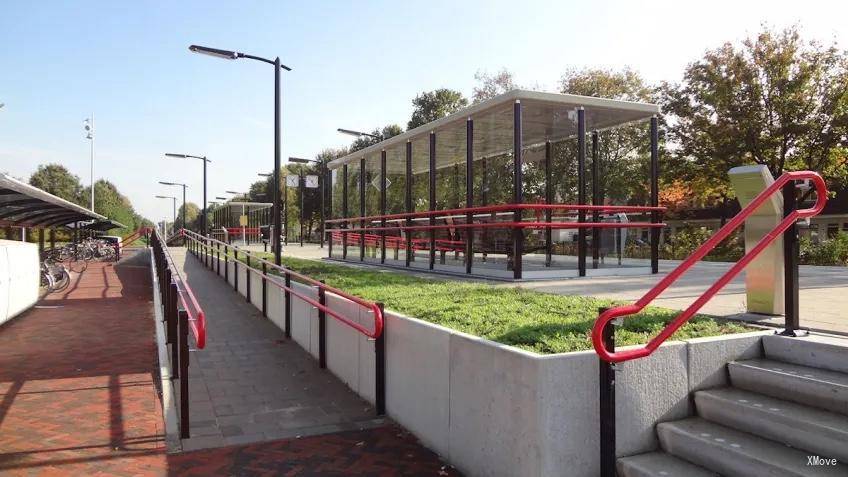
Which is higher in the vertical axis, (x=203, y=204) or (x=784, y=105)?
(x=784, y=105)

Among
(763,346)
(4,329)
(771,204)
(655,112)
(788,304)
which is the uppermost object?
(655,112)

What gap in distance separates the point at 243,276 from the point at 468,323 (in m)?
10.7

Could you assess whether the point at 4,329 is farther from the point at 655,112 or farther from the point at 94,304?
the point at 655,112

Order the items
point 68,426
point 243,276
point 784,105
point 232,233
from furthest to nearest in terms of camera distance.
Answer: point 232,233 < point 784,105 < point 243,276 < point 68,426

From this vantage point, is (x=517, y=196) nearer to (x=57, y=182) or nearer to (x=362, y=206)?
(x=362, y=206)

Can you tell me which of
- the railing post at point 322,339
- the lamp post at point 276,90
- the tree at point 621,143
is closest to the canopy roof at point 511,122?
the lamp post at point 276,90

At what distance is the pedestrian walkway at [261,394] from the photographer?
5.30 metres

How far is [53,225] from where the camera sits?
21844mm

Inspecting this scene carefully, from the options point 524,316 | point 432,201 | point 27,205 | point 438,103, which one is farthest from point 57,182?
point 524,316

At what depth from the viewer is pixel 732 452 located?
319 centimetres

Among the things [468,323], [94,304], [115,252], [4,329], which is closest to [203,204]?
[115,252]

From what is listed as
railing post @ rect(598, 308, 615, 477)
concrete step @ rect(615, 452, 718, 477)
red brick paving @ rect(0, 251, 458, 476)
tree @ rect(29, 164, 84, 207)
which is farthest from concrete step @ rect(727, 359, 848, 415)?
tree @ rect(29, 164, 84, 207)

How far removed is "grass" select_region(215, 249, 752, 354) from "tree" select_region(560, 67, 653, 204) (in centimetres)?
1881

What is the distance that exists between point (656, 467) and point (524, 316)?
1.88m
